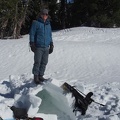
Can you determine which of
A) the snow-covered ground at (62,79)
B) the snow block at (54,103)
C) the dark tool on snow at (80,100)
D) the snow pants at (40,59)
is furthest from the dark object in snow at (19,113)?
the snow pants at (40,59)

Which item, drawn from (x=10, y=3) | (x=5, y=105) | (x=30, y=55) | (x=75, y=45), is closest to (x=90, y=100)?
(x=5, y=105)

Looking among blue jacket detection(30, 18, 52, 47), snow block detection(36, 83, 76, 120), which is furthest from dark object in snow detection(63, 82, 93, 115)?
blue jacket detection(30, 18, 52, 47)

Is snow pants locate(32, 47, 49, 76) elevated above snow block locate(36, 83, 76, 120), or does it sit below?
above

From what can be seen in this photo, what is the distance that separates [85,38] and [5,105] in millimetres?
15375

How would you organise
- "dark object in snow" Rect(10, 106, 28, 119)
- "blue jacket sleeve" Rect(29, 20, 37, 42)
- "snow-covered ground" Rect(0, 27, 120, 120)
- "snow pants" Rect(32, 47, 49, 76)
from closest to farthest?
"dark object in snow" Rect(10, 106, 28, 119), "snow-covered ground" Rect(0, 27, 120, 120), "blue jacket sleeve" Rect(29, 20, 37, 42), "snow pants" Rect(32, 47, 49, 76)

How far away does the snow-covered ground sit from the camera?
5.80 m

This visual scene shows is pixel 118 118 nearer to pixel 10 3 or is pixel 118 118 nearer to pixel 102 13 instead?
pixel 10 3

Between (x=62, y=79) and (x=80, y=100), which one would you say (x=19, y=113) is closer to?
(x=80, y=100)

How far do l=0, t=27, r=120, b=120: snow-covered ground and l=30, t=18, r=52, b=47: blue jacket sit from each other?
0.86m

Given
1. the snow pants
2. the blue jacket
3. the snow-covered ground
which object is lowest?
the snow-covered ground

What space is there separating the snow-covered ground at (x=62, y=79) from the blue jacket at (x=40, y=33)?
2.83ft

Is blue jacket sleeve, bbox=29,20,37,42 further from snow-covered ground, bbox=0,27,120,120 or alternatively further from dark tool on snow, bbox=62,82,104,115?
dark tool on snow, bbox=62,82,104,115

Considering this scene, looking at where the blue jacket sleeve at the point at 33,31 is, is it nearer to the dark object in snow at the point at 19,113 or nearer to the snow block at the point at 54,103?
the snow block at the point at 54,103

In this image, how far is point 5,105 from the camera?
538cm
